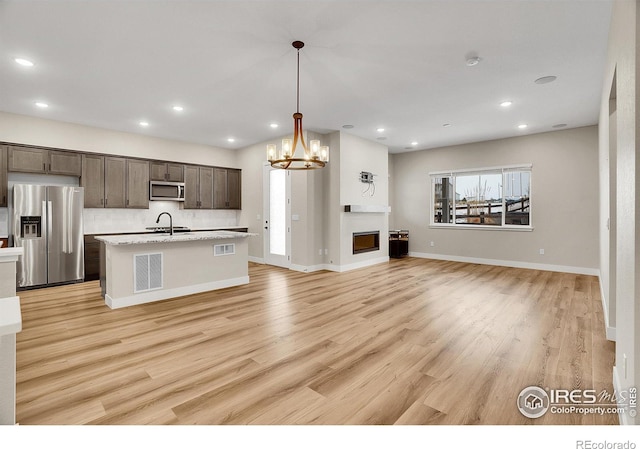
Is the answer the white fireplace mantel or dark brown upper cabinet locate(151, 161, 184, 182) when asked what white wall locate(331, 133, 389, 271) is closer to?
the white fireplace mantel

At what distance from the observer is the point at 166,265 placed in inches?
176

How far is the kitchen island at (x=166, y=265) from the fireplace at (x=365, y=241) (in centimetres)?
261

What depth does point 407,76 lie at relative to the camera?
13.0ft

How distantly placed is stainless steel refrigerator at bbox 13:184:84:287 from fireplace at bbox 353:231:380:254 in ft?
17.0

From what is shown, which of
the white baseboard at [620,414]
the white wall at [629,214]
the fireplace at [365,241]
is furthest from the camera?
the fireplace at [365,241]

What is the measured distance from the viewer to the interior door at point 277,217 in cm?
691

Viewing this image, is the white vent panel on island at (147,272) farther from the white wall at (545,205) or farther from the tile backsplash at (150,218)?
the white wall at (545,205)

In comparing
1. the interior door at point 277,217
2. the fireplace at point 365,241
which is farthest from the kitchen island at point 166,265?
the fireplace at point 365,241

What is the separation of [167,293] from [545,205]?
7.31 meters

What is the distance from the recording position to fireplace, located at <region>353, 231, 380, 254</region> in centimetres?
702

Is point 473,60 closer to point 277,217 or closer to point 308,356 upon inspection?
point 308,356

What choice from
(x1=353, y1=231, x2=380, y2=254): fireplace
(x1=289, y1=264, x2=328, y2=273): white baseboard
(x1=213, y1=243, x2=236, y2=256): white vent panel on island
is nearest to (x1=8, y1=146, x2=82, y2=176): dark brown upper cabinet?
(x1=213, y1=243, x2=236, y2=256): white vent panel on island

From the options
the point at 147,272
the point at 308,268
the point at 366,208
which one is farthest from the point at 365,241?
the point at 147,272

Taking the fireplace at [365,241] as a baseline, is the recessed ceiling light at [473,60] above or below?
above
